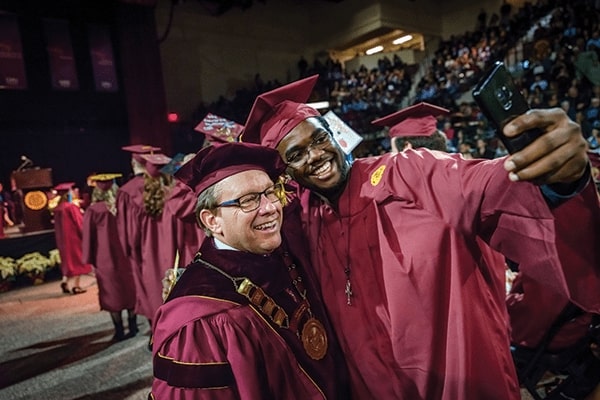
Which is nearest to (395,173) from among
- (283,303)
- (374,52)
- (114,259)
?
(283,303)

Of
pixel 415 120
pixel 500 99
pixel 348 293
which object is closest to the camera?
pixel 500 99

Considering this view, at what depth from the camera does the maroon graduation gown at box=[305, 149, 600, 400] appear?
1.14 m

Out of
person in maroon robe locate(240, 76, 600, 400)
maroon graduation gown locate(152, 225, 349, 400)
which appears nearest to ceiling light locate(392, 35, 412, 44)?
person in maroon robe locate(240, 76, 600, 400)

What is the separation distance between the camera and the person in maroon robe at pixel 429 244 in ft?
3.21

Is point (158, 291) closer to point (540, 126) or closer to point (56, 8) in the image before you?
point (540, 126)

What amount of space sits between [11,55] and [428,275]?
1340cm

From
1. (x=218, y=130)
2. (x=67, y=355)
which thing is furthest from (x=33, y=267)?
(x=218, y=130)

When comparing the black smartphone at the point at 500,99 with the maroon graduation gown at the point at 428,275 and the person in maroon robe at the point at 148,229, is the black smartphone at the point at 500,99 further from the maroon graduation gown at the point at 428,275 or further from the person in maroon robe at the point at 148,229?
the person in maroon robe at the point at 148,229

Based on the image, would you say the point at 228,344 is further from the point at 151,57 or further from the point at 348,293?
the point at 151,57

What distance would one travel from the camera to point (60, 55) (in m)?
11.9

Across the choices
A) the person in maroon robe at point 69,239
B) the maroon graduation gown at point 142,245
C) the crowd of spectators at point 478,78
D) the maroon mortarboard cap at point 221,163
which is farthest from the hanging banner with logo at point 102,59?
the maroon mortarboard cap at point 221,163

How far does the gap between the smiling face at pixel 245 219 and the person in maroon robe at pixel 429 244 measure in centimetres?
34

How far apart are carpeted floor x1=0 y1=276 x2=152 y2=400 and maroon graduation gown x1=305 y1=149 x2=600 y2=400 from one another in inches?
110

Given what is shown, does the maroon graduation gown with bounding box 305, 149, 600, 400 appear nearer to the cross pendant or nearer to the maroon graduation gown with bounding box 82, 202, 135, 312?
the cross pendant
